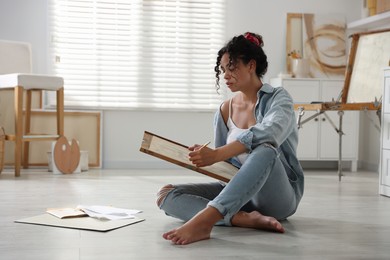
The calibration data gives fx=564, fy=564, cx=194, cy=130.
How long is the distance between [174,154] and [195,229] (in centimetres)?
28

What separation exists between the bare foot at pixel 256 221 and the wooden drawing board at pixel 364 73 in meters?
1.91

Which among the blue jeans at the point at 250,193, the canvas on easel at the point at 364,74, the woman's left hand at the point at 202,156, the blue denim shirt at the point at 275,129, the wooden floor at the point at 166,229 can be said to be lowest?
the wooden floor at the point at 166,229

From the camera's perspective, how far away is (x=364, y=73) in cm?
418

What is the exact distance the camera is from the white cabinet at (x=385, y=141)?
3471mm

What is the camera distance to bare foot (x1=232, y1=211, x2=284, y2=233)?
2.21 metres

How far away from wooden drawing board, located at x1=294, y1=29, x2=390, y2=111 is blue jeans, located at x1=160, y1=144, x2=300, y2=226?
179 centimetres

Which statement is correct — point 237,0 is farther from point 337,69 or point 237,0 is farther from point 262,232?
point 262,232

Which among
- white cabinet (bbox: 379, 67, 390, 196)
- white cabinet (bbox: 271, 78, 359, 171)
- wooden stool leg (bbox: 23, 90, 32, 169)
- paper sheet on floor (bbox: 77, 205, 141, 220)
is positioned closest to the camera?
paper sheet on floor (bbox: 77, 205, 141, 220)

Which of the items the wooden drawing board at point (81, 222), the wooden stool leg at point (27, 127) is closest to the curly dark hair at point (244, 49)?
the wooden drawing board at point (81, 222)

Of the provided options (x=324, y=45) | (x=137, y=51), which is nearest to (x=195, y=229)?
(x=137, y=51)

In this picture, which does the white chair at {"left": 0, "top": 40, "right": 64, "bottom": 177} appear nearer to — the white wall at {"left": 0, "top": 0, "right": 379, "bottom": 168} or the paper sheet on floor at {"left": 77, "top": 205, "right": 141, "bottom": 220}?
the white wall at {"left": 0, "top": 0, "right": 379, "bottom": 168}

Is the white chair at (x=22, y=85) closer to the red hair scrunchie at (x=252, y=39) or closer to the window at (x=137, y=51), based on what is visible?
the window at (x=137, y=51)

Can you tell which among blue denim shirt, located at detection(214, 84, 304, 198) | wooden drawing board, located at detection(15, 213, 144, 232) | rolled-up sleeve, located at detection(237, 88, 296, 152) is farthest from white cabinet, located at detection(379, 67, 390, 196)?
wooden drawing board, located at detection(15, 213, 144, 232)

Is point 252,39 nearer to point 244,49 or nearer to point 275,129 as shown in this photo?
point 244,49
